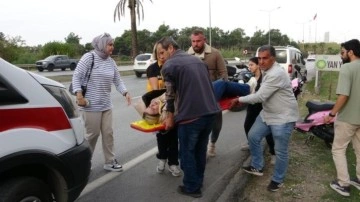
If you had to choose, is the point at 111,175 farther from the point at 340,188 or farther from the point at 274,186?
the point at 340,188

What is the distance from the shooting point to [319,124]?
6.14 m

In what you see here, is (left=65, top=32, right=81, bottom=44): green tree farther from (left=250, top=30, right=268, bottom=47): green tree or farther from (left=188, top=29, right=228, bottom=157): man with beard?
(left=188, top=29, right=228, bottom=157): man with beard

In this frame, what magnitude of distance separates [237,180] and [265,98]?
3.86ft

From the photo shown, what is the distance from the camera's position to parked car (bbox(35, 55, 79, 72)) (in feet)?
116

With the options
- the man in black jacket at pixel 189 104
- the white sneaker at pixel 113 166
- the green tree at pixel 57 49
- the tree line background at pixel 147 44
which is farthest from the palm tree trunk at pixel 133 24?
the man in black jacket at pixel 189 104

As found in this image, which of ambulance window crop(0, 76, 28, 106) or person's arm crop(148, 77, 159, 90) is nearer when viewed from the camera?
ambulance window crop(0, 76, 28, 106)

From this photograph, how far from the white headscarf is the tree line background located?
1487 inches

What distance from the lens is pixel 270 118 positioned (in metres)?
4.51

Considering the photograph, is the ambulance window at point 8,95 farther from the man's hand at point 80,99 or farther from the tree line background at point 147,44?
the tree line background at point 147,44

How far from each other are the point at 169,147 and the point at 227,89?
42.3 inches

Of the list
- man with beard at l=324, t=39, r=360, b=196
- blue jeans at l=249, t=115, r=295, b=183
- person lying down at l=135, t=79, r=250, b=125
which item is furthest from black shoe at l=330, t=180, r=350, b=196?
person lying down at l=135, t=79, r=250, b=125

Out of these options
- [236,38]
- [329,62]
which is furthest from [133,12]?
[236,38]

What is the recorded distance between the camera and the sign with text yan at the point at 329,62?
12046 mm

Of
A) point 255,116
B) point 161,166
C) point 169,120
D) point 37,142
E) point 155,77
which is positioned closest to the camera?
point 37,142
